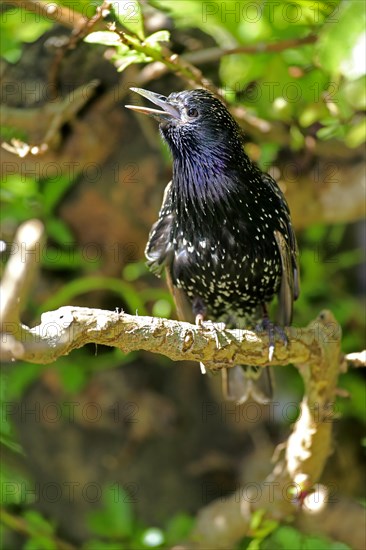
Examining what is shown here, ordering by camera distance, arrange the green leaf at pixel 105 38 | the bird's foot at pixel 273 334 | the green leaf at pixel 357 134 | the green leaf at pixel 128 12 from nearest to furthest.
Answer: the green leaf at pixel 128 12 → the green leaf at pixel 105 38 → the bird's foot at pixel 273 334 → the green leaf at pixel 357 134

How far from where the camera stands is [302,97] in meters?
3.75

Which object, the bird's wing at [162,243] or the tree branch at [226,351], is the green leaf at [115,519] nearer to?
the tree branch at [226,351]

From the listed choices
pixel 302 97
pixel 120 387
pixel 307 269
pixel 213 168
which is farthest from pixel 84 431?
pixel 302 97

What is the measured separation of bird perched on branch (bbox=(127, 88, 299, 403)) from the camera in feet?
11.2

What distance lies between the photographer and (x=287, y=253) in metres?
3.60

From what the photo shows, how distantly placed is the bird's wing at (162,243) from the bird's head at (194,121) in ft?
1.00

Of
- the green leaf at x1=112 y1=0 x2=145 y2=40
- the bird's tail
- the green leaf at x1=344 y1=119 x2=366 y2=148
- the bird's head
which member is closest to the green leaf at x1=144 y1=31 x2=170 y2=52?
the green leaf at x1=112 y1=0 x2=145 y2=40

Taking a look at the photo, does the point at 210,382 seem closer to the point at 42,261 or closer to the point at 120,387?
the point at 120,387

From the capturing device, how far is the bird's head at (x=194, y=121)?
3350 mm

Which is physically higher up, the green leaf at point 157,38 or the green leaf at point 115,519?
the green leaf at point 157,38

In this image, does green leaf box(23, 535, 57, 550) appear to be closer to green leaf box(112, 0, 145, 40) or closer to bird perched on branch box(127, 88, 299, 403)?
bird perched on branch box(127, 88, 299, 403)

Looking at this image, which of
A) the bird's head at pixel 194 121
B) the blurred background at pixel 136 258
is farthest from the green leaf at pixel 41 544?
the bird's head at pixel 194 121

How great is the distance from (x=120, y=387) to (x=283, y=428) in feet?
3.18

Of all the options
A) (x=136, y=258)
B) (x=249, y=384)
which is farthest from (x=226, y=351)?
(x=136, y=258)
